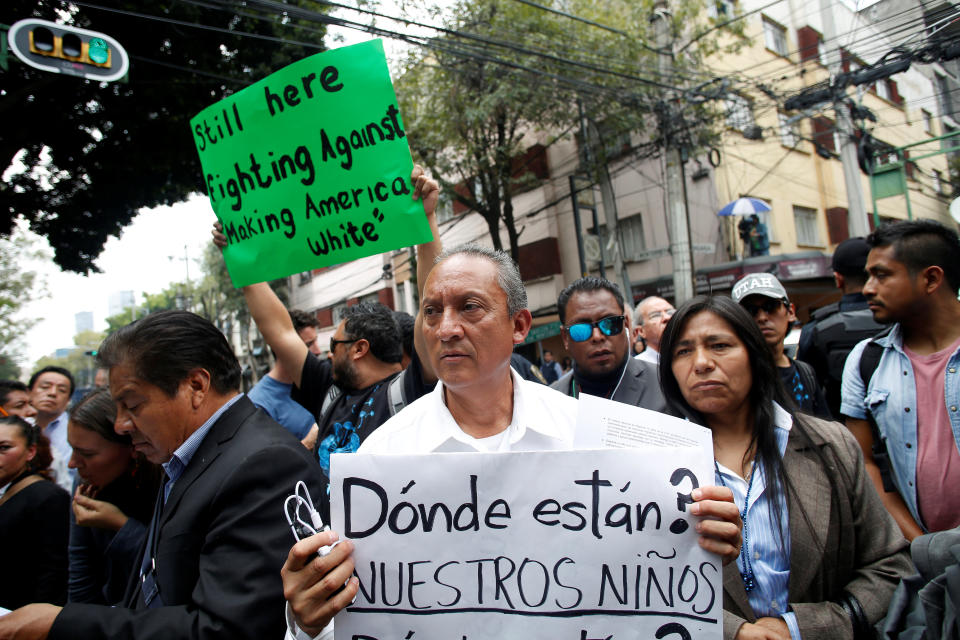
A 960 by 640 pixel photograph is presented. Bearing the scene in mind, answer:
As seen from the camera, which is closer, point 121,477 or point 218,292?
point 121,477

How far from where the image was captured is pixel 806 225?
16.6 m

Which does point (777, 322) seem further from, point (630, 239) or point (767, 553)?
point (630, 239)

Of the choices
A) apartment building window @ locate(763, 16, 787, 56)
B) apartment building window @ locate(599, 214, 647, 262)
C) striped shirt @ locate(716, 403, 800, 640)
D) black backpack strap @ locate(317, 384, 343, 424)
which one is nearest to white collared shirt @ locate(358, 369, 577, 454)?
striped shirt @ locate(716, 403, 800, 640)

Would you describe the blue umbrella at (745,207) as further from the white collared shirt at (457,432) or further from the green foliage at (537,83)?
the white collared shirt at (457,432)

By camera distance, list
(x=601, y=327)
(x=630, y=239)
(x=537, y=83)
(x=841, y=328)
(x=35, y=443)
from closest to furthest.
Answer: (x=35, y=443), (x=601, y=327), (x=841, y=328), (x=537, y=83), (x=630, y=239)

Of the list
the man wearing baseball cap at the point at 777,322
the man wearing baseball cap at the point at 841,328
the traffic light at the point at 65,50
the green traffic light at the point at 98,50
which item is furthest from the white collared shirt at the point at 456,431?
the green traffic light at the point at 98,50

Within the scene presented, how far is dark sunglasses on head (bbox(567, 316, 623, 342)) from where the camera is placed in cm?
308

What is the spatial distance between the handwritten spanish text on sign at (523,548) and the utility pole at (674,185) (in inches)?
421

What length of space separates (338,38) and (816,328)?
31.9ft

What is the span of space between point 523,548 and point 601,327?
73.2 inches

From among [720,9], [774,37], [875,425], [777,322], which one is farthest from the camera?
[774,37]

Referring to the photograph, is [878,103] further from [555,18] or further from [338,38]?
[338,38]

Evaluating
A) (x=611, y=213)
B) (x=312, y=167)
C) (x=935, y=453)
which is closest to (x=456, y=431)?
(x=312, y=167)

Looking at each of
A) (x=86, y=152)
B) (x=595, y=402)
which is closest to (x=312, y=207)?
(x=595, y=402)
